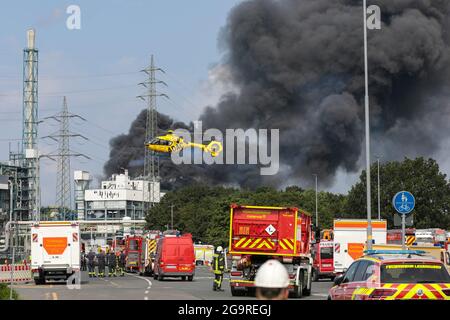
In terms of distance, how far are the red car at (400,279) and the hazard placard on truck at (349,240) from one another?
1116 inches

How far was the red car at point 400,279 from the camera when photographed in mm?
14523

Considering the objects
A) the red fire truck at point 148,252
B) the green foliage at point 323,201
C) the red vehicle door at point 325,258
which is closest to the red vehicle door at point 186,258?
the red fire truck at point 148,252

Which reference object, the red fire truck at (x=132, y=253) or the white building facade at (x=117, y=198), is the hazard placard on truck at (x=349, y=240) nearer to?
the red fire truck at (x=132, y=253)

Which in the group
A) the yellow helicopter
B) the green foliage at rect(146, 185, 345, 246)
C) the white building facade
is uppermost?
the yellow helicopter

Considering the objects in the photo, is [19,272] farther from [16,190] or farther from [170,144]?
[16,190]

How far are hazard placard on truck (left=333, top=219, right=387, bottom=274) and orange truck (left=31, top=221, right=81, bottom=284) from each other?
12.1m

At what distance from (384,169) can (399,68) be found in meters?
11.1

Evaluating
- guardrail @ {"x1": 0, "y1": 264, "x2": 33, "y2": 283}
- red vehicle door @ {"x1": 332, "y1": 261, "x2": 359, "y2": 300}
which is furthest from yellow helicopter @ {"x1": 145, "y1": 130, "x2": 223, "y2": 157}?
red vehicle door @ {"x1": 332, "y1": 261, "x2": 359, "y2": 300}

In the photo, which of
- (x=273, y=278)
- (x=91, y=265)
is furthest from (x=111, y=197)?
(x=273, y=278)

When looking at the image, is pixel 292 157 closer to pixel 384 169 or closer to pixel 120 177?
pixel 384 169

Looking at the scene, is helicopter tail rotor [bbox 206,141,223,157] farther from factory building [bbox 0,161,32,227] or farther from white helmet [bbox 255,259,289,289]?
white helmet [bbox 255,259,289,289]

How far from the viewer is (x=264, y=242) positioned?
105ft

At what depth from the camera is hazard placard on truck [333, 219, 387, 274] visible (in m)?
44.0
